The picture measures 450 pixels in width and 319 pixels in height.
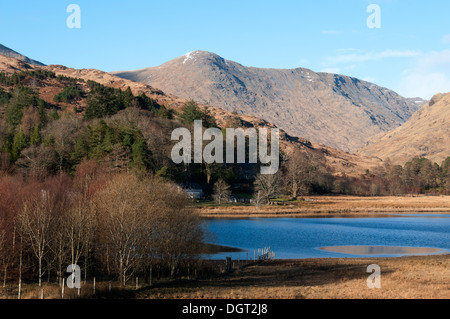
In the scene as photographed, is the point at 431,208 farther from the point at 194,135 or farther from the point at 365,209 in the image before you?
the point at 194,135

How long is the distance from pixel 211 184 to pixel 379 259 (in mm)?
79021

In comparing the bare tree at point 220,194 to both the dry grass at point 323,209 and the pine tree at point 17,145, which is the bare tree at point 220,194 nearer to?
the dry grass at point 323,209

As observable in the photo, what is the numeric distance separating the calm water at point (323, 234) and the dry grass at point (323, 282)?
27.6ft

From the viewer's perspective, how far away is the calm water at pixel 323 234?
57319 mm

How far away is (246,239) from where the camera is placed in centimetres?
6444

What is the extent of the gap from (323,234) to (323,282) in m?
36.8

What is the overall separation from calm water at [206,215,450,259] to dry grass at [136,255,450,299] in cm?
842

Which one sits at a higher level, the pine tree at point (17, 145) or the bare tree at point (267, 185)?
the pine tree at point (17, 145)

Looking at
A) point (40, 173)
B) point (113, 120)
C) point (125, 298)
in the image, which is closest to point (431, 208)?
point (113, 120)

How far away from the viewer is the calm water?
5732cm

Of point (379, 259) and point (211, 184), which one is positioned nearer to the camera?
point (379, 259)

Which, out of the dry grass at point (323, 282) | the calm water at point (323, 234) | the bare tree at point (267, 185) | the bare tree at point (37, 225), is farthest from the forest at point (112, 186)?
the calm water at point (323, 234)

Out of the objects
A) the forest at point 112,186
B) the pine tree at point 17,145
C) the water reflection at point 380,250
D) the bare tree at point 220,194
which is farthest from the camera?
the bare tree at point 220,194

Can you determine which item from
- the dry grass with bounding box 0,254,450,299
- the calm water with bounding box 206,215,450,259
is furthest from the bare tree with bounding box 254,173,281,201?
the dry grass with bounding box 0,254,450,299
